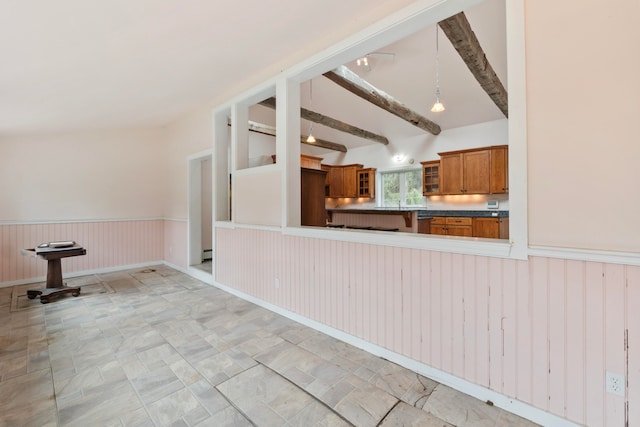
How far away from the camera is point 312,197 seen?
12.1ft

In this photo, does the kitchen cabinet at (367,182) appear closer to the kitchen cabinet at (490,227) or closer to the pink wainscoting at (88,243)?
the kitchen cabinet at (490,227)

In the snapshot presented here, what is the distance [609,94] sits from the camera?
4.67 ft

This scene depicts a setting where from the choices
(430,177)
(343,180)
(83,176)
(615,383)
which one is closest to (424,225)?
A: (430,177)

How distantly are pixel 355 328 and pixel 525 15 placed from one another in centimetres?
256

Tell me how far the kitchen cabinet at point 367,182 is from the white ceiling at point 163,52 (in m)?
3.34

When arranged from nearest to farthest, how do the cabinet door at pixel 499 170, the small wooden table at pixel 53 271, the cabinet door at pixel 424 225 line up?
the small wooden table at pixel 53 271 → the cabinet door at pixel 499 170 → the cabinet door at pixel 424 225

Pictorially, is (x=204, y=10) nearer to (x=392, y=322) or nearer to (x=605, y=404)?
(x=392, y=322)

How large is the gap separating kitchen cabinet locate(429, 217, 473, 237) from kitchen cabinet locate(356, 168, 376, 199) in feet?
6.69

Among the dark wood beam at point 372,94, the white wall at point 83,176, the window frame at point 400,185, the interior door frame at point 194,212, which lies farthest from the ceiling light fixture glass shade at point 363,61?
the white wall at point 83,176

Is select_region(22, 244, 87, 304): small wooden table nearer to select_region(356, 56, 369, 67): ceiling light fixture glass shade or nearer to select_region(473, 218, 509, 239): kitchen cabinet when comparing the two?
select_region(356, 56, 369, 67): ceiling light fixture glass shade

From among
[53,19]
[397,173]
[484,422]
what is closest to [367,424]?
[484,422]

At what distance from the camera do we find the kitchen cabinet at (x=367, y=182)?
26.4ft

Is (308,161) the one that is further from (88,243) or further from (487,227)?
(88,243)

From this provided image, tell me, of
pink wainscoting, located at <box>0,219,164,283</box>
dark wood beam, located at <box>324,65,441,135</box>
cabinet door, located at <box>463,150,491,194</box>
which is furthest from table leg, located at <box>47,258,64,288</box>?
cabinet door, located at <box>463,150,491,194</box>
